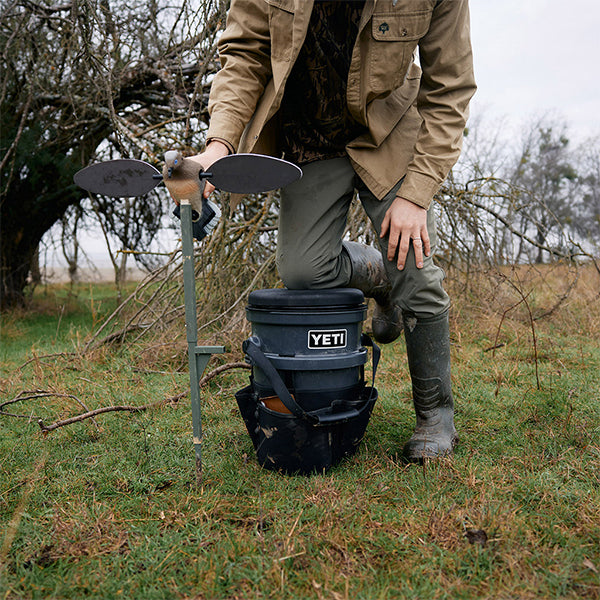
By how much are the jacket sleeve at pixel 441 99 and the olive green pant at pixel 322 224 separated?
0.13 m

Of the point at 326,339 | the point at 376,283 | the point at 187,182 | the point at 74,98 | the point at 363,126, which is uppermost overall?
the point at 74,98

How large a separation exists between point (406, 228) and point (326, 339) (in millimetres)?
456

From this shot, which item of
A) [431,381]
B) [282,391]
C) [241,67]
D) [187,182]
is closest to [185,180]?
[187,182]

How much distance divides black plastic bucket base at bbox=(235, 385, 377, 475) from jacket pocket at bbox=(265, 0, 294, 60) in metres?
1.14

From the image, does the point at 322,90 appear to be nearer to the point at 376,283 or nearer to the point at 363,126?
the point at 363,126

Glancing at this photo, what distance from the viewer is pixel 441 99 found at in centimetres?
181

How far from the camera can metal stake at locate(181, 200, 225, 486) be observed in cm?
155

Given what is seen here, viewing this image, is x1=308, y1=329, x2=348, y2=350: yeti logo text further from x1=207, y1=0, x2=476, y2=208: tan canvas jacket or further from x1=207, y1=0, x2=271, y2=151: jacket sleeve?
x1=207, y1=0, x2=271, y2=151: jacket sleeve

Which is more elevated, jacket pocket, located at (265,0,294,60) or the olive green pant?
jacket pocket, located at (265,0,294,60)

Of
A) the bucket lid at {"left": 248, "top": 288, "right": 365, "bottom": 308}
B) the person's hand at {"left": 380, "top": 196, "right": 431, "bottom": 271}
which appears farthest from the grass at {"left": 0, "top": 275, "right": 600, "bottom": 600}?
the person's hand at {"left": 380, "top": 196, "right": 431, "bottom": 271}

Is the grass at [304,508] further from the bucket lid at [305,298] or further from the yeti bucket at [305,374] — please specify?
the bucket lid at [305,298]

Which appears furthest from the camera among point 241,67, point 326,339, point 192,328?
point 241,67

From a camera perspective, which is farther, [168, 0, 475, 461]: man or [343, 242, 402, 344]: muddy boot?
[343, 242, 402, 344]: muddy boot

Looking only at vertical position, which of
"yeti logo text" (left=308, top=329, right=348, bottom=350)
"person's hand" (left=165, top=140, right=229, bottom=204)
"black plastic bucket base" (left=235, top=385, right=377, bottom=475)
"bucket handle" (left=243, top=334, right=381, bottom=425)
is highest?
"person's hand" (left=165, top=140, right=229, bottom=204)
